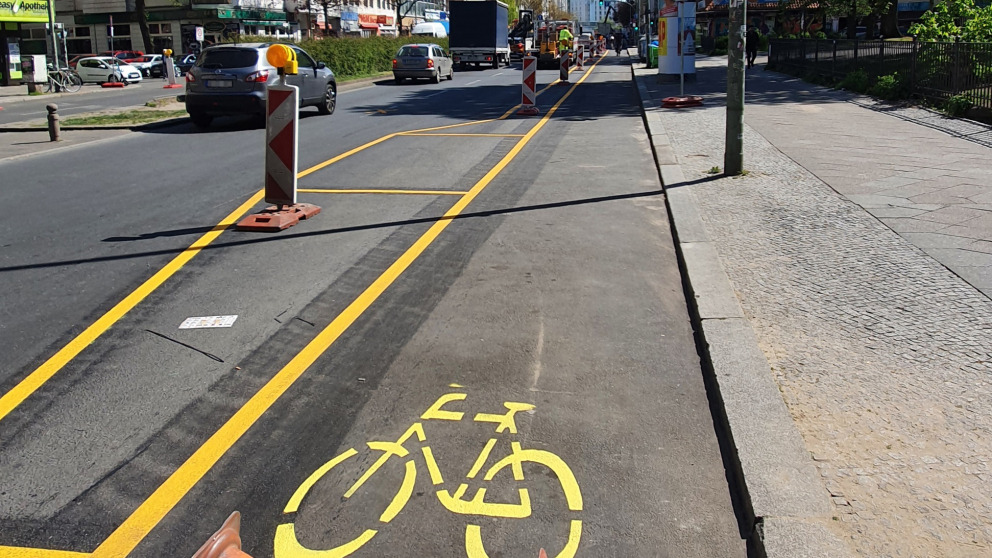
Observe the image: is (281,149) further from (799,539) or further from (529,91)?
(529,91)

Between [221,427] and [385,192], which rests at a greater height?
[385,192]

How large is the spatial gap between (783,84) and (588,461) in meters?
25.3

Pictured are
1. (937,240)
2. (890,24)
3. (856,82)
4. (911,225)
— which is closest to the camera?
(937,240)

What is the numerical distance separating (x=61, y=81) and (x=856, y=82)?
30090 mm

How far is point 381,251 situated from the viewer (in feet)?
25.0

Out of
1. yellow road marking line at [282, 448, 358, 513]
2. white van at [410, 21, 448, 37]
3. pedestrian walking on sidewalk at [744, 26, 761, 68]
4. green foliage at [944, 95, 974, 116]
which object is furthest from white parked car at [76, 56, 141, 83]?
yellow road marking line at [282, 448, 358, 513]

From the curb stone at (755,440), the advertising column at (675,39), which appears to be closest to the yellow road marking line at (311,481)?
the curb stone at (755,440)

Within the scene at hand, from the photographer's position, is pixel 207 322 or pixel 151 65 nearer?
pixel 207 322

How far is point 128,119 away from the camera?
19.8 meters

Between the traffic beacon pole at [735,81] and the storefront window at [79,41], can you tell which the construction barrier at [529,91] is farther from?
the storefront window at [79,41]

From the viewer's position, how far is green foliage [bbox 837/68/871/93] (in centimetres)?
2169

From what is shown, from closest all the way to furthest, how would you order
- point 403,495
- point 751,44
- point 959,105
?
point 403,495, point 959,105, point 751,44

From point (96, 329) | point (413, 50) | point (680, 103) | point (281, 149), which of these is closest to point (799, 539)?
point (96, 329)

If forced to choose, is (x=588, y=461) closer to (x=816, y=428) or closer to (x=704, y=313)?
(x=816, y=428)
